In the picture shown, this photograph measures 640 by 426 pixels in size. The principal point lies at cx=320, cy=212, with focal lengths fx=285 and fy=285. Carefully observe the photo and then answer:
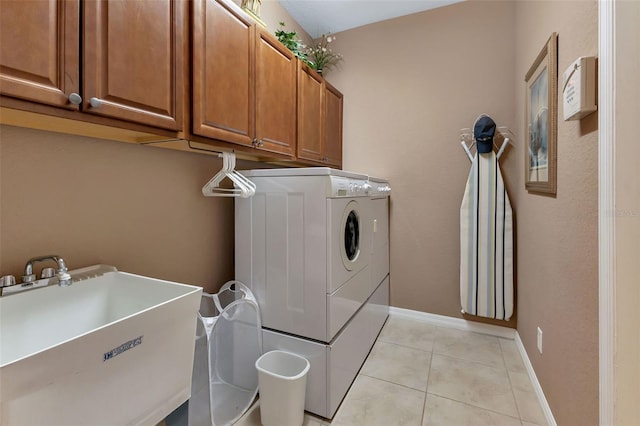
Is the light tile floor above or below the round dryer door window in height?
below

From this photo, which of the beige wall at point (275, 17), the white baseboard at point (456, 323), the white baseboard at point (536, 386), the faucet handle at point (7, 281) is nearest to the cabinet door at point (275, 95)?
the beige wall at point (275, 17)

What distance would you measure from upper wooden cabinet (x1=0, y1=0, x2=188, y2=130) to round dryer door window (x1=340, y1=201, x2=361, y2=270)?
1.02 meters

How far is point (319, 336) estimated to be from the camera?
1550mm

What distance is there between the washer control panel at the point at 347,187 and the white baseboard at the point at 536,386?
1.59 meters

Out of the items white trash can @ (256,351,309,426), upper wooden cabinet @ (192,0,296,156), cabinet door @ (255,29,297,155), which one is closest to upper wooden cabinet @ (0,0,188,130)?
upper wooden cabinet @ (192,0,296,156)

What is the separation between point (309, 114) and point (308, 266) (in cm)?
127

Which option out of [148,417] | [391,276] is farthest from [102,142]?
[391,276]

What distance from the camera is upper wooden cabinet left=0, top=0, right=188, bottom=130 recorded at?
0.75 m

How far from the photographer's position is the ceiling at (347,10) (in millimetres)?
2562

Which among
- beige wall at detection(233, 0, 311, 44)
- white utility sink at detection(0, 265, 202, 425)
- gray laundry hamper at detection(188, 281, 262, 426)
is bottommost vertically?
gray laundry hamper at detection(188, 281, 262, 426)

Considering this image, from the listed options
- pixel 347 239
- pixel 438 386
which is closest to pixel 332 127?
A: pixel 347 239

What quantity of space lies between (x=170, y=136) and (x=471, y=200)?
236 centimetres

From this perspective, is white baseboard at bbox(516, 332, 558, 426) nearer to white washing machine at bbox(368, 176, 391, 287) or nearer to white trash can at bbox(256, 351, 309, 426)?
white washing machine at bbox(368, 176, 391, 287)

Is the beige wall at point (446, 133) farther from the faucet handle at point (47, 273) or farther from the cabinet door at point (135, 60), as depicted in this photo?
the faucet handle at point (47, 273)
